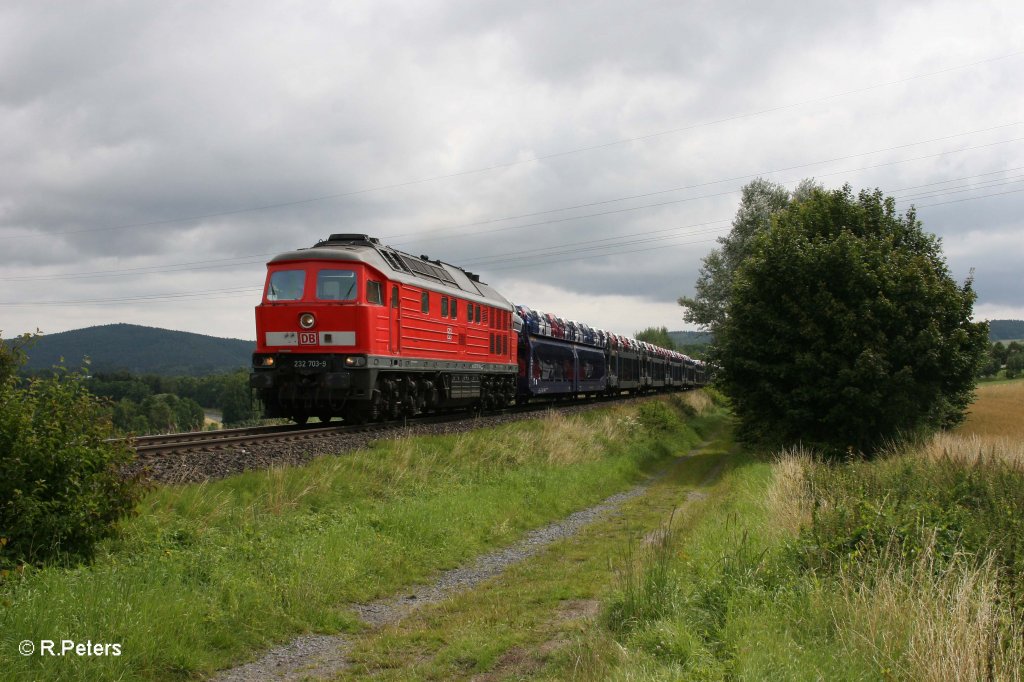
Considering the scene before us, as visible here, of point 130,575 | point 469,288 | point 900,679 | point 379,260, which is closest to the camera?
point 900,679

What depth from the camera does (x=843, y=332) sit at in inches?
923

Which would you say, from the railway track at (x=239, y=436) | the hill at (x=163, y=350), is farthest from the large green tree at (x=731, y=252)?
the hill at (x=163, y=350)

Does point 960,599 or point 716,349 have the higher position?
point 716,349

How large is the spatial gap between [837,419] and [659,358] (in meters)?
33.0

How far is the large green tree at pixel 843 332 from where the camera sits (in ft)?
76.2

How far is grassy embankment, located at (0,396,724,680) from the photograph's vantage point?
21.8 ft

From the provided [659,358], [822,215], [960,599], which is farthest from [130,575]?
[659,358]

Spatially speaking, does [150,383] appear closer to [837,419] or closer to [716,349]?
[716,349]

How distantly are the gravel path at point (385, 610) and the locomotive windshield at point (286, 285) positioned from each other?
7.97m

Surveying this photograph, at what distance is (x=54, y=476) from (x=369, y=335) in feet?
33.1

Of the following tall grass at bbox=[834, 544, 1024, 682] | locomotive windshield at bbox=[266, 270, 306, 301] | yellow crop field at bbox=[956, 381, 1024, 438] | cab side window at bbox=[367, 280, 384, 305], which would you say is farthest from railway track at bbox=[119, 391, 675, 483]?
yellow crop field at bbox=[956, 381, 1024, 438]

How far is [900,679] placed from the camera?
5.64 meters

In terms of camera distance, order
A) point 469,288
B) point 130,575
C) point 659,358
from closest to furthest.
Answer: point 130,575, point 469,288, point 659,358

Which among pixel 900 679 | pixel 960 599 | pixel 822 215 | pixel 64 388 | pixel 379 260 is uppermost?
pixel 822 215
